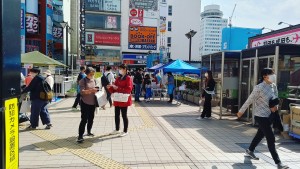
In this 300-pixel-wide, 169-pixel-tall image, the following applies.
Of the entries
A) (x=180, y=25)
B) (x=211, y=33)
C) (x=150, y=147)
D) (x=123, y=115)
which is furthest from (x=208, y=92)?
(x=211, y=33)

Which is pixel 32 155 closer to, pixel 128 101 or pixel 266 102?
pixel 128 101

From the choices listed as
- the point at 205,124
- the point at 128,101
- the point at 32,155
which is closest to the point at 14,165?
the point at 32,155

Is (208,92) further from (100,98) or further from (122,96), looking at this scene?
(100,98)

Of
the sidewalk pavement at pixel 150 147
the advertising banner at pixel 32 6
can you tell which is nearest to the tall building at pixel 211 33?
the advertising banner at pixel 32 6

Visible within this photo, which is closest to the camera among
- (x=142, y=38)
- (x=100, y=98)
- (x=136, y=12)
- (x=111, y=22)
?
(x=100, y=98)

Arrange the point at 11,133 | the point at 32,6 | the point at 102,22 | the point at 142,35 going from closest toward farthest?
1. the point at 11,133
2. the point at 32,6
3. the point at 102,22
4. the point at 142,35

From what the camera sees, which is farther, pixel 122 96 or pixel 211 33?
pixel 211 33

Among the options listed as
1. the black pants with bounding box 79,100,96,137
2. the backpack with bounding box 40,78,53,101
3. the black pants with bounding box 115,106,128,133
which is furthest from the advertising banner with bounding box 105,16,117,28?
the black pants with bounding box 79,100,96,137

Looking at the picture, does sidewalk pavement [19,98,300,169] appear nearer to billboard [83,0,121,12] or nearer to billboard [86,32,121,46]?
billboard [86,32,121,46]

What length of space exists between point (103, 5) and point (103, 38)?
6.16 meters

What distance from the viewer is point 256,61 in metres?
8.04

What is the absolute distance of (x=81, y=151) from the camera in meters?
5.24

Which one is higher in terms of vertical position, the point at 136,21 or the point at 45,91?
the point at 136,21

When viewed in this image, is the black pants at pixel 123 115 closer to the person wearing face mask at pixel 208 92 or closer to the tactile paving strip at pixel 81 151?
the tactile paving strip at pixel 81 151
